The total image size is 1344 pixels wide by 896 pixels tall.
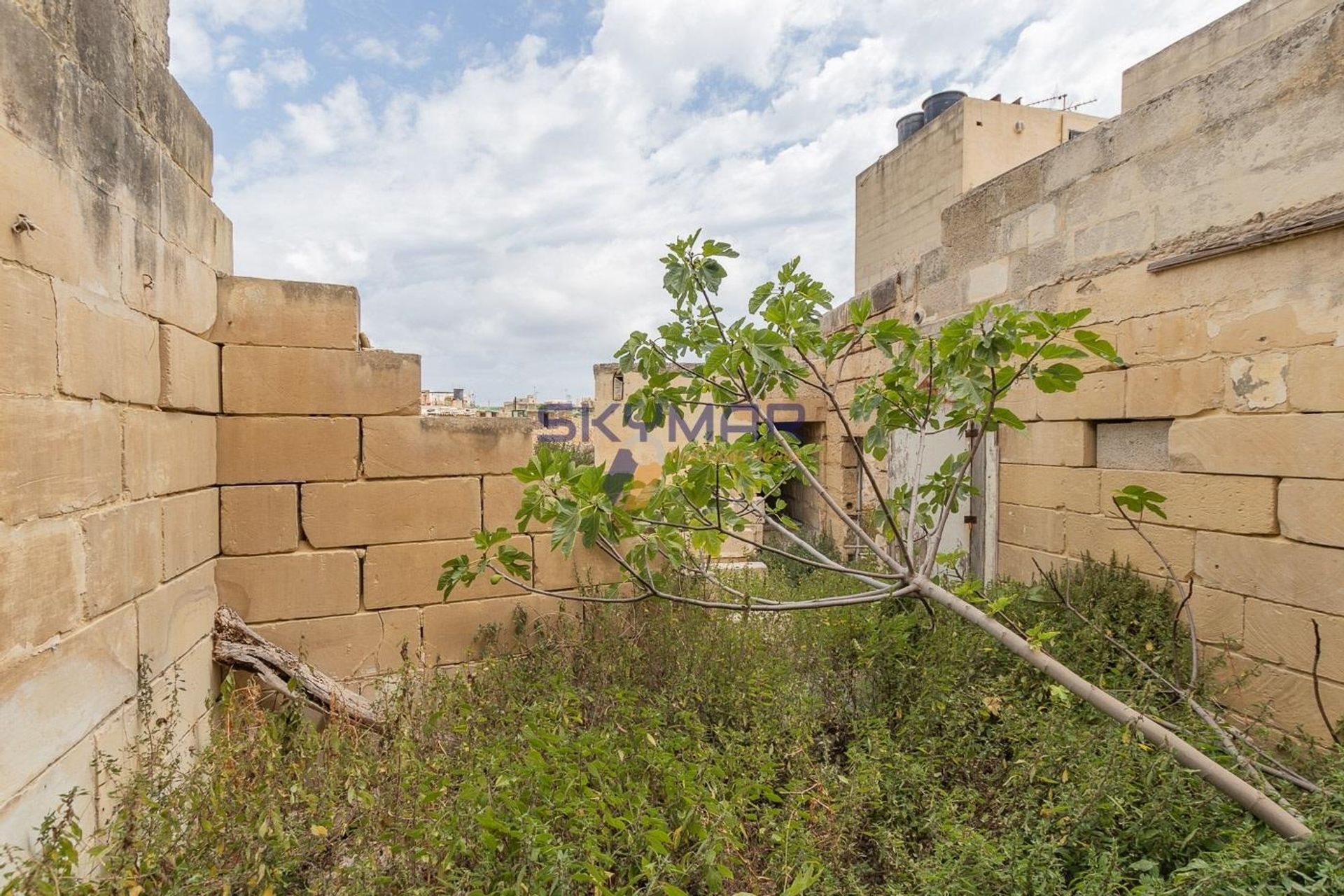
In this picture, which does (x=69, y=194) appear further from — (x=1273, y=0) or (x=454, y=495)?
(x=1273, y=0)

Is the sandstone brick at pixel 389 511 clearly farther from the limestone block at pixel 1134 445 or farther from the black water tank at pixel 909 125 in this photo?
the black water tank at pixel 909 125

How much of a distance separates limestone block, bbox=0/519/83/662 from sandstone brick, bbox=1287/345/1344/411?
4.76 meters

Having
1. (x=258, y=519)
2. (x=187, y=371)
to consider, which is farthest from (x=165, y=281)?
(x=258, y=519)

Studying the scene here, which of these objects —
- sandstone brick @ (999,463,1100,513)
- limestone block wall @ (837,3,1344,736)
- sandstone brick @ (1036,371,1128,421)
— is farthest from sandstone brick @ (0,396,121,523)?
sandstone brick @ (999,463,1100,513)

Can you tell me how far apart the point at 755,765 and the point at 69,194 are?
307 cm

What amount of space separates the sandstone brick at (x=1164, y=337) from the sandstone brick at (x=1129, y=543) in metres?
0.87

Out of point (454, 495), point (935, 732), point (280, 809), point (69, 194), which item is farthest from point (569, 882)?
point (69, 194)

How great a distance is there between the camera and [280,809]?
2357 mm

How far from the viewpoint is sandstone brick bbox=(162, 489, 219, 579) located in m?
2.79

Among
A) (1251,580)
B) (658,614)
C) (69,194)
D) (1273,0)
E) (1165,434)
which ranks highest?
(1273,0)

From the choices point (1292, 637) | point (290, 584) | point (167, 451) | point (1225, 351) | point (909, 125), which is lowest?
point (1292, 637)

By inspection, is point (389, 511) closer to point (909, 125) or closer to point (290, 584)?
point (290, 584)

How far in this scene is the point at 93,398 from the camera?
227cm

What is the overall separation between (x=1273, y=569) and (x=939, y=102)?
575 inches
